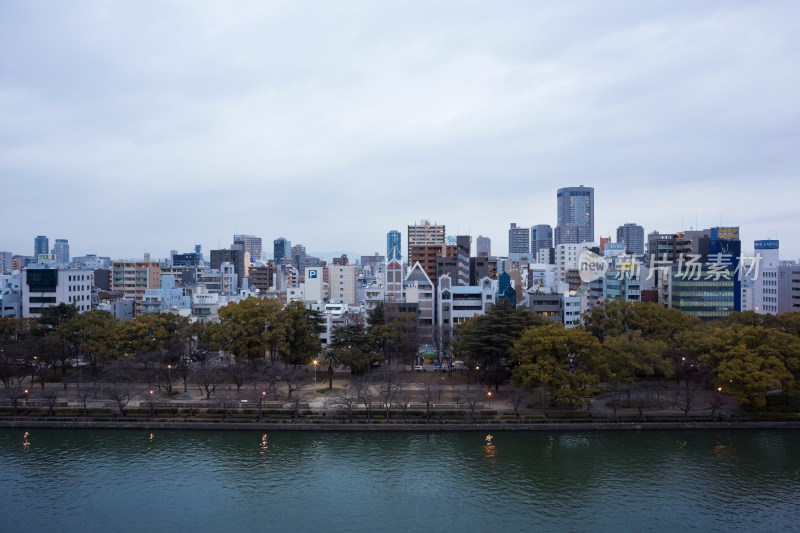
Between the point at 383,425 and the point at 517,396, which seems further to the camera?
the point at 517,396

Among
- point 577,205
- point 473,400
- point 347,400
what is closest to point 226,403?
point 347,400

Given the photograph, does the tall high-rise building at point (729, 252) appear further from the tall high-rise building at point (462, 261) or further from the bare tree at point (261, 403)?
the bare tree at point (261, 403)

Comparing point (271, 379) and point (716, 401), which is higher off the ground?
point (271, 379)

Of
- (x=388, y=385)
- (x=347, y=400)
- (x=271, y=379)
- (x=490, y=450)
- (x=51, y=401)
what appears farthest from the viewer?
(x=271, y=379)

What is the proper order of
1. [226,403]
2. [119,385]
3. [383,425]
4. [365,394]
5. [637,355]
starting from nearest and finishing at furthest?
[383,425], [365,394], [226,403], [637,355], [119,385]

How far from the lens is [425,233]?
91.8m

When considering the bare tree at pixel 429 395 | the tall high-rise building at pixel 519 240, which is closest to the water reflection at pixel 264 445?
the bare tree at pixel 429 395

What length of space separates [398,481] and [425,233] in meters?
71.5

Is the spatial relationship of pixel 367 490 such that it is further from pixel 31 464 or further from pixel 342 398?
pixel 31 464

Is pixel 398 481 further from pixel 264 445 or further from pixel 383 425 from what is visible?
pixel 264 445

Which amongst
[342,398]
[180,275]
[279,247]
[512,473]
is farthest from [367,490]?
Answer: [279,247]

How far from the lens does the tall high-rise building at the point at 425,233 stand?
299ft

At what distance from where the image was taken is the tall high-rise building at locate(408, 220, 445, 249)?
91.3 meters

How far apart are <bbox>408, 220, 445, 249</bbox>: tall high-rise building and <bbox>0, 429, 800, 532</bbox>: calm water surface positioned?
65300mm
